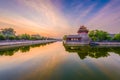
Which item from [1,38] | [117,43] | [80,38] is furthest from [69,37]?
[1,38]

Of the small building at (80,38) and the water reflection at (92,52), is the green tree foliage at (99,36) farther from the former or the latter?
the water reflection at (92,52)

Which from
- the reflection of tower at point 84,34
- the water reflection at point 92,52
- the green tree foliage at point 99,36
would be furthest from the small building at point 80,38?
the water reflection at point 92,52

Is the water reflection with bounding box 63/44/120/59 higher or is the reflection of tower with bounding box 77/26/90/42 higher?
the reflection of tower with bounding box 77/26/90/42

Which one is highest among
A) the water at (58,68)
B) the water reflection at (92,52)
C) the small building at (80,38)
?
the small building at (80,38)

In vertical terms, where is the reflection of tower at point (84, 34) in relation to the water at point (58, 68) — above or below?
above

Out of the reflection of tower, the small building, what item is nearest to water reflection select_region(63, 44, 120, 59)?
the small building

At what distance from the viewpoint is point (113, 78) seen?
9.58 m

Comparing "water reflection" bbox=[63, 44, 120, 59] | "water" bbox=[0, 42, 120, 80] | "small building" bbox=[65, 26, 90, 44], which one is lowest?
"water reflection" bbox=[63, 44, 120, 59]

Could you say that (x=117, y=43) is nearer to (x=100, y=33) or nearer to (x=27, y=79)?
(x=100, y=33)

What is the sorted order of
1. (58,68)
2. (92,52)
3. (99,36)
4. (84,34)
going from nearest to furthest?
(58,68) → (92,52) → (99,36) → (84,34)

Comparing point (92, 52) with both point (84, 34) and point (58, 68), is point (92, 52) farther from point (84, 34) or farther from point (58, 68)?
point (84, 34)

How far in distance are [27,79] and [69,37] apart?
4572cm

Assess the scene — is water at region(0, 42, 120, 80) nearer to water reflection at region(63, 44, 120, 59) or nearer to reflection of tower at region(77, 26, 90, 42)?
water reflection at region(63, 44, 120, 59)

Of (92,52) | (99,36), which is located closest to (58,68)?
(92,52)
